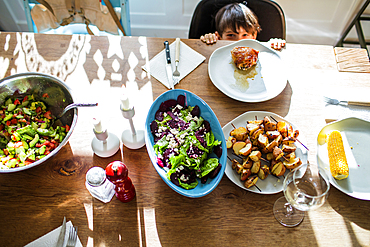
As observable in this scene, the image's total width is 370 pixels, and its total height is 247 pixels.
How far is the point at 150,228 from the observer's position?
0.89 meters

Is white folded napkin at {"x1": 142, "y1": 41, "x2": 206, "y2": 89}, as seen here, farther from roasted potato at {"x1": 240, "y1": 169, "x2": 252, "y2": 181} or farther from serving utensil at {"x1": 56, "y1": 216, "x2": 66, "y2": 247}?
serving utensil at {"x1": 56, "y1": 216, "x2": 66, "y2": 247}

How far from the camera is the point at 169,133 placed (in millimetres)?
966

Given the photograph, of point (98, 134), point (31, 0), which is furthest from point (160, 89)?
point (31, 0)

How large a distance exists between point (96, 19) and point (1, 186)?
1.18 metres

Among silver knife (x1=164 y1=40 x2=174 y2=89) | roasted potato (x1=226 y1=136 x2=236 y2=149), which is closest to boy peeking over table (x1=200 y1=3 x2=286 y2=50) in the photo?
silver knife (x1=164 y1=40 x2=174 y2=89)

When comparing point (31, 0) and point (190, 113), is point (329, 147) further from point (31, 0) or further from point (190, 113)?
point (31, 0)

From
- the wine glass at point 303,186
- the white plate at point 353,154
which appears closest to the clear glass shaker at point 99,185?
the wine glass at point 303,186

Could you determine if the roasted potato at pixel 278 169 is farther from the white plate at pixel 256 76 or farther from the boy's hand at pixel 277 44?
the boy's hand at pixel 277 44

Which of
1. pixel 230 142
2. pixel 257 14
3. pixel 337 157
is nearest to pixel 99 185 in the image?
pixel 230 142

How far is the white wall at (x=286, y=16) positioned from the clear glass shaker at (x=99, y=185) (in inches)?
90.8

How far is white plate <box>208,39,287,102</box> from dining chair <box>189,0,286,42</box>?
0.48 m

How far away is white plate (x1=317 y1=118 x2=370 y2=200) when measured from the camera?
3.09 feet

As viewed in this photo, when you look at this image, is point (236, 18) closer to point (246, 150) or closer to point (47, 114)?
point (246, 150)

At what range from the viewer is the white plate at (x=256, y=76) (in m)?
1.21
